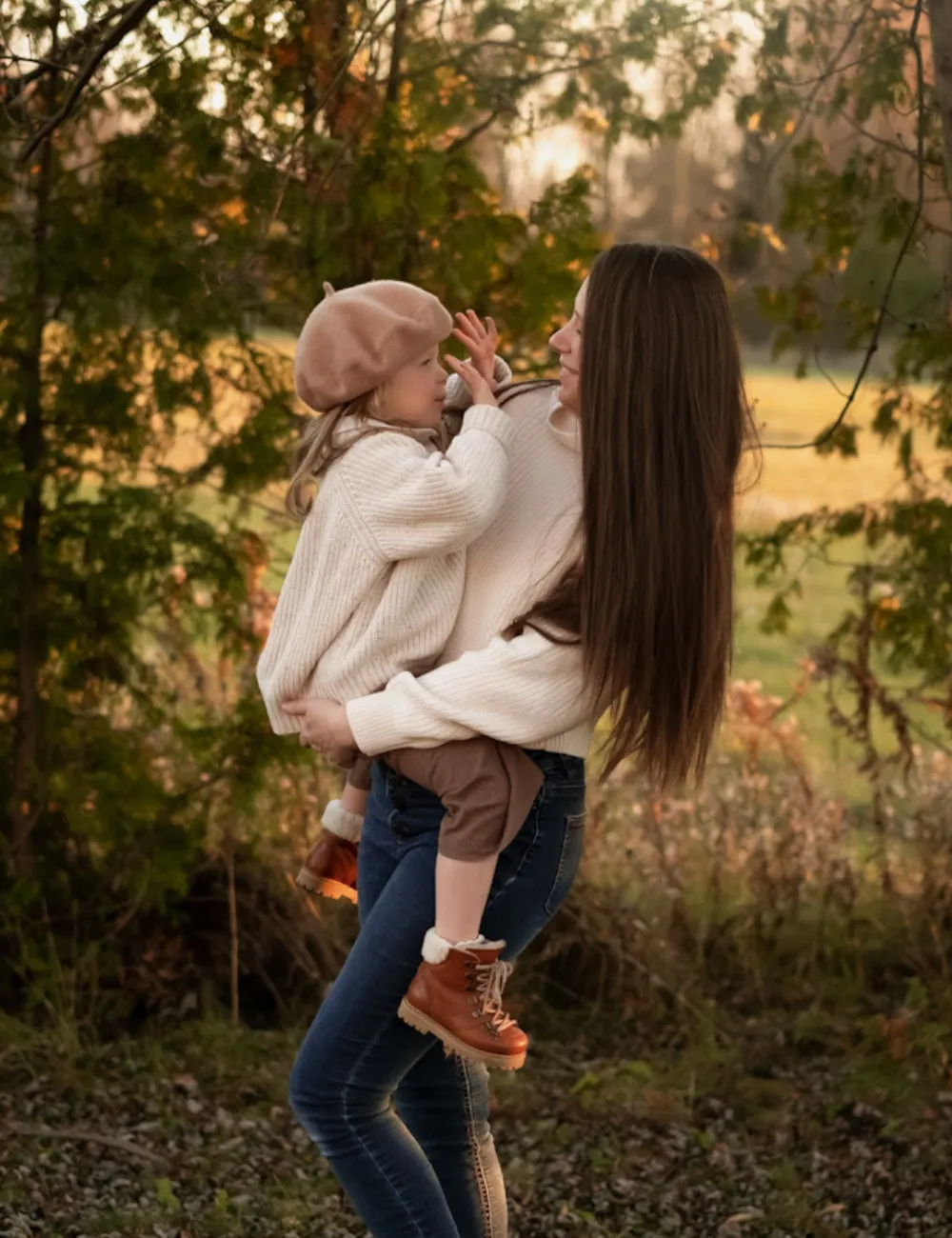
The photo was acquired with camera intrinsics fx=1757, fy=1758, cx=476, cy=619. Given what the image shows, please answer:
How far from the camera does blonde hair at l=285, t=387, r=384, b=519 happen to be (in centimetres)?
254

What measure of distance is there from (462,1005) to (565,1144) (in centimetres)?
187

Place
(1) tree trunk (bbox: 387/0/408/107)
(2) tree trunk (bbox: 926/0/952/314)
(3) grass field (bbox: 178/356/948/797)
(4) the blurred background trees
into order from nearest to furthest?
(2) tree trunk (bbox: 926/0/952/314) → (4) the blurred background trees → (1) tree trunk (bbox: 387/0/408/107) → (3) grass field (bbox: 178/356/948/797)

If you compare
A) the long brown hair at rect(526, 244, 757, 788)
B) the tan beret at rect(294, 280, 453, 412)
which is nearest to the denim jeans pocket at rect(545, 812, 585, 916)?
the long brown hair at rect(526, 244, 757, 788)

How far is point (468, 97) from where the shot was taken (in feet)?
14.2

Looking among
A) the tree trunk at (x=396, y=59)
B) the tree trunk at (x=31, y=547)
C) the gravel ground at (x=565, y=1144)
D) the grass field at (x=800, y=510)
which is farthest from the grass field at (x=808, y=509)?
the tree trunk at (x=31, y=547)

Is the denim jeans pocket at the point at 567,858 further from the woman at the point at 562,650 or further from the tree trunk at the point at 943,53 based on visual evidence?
the tree trunk at the point at 943,53

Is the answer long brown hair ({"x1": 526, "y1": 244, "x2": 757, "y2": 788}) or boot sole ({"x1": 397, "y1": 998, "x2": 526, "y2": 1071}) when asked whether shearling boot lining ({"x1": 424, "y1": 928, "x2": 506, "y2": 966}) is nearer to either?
boot sole ({"x1": 397, "y1": 998, "x2": 526, "y2": 1071})

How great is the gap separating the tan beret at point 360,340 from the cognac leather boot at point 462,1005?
0.79m

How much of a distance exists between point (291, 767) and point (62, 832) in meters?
0.61

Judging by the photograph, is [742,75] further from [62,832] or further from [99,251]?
[62,832]

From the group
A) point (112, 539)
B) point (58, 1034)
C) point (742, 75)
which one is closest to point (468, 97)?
point (742, 75)

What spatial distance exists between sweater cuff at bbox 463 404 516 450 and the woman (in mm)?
98

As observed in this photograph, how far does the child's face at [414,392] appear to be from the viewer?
254cm

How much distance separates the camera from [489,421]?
→ 97.7 inches
